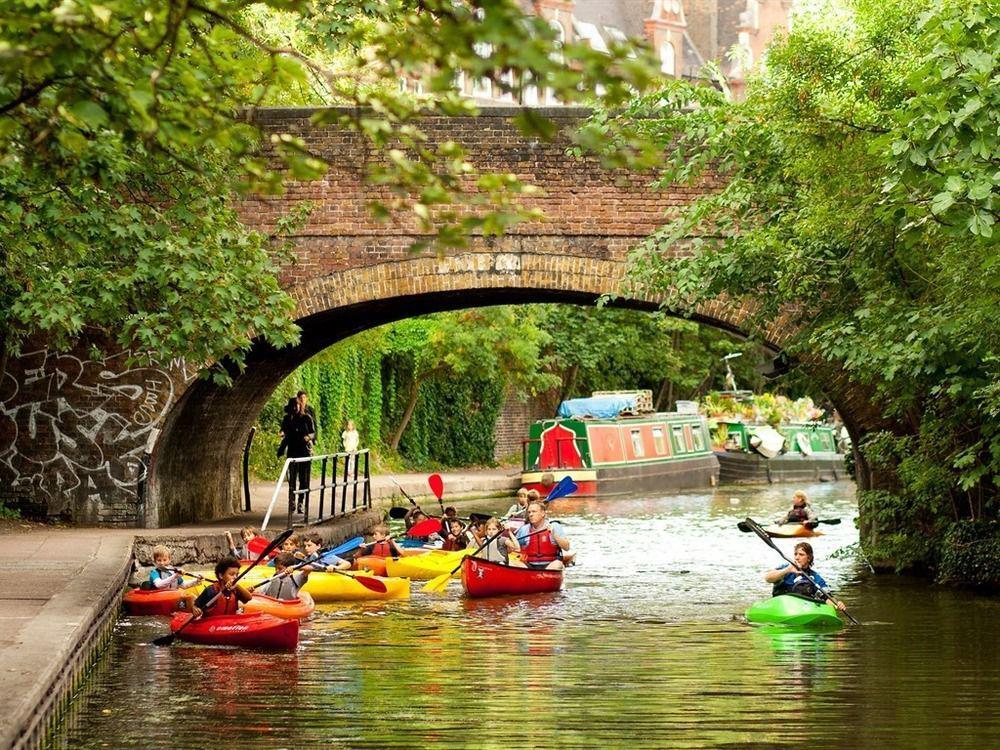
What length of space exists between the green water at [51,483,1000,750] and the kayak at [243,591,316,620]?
0.91ft

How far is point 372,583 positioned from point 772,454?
101 feet

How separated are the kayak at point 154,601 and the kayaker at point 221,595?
58.4 inches

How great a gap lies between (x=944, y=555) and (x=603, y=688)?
714cm

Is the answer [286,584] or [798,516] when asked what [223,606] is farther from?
[798,516]

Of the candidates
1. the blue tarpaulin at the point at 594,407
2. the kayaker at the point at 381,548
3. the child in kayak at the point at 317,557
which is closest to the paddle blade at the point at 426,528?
the kayaker at the point at 381,548

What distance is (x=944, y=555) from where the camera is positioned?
1752 cm

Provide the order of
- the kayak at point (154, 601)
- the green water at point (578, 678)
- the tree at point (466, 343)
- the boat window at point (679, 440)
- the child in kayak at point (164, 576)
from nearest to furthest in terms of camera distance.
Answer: the green water at point (578, 678)
the kayak at point (154, 601)
the child in kayak at point (164, 576)
the tree at point (466, 343)
the boat window at point (679, 440)

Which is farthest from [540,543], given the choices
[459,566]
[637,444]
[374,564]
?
[637,444]

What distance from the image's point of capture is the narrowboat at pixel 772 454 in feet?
150

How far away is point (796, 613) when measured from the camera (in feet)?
48.8

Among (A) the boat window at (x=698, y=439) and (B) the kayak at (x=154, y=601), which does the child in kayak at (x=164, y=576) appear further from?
(A) the boat window at (x=698, y=439)

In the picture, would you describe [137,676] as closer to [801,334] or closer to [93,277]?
[93,277]

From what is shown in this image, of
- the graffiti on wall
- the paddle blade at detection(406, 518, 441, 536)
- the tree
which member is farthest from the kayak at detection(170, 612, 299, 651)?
the tree

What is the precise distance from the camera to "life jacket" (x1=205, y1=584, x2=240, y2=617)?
1378 centimetres
